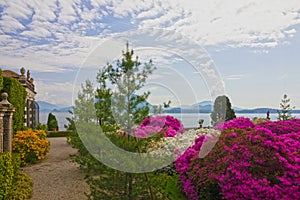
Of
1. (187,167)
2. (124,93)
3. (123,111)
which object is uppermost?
(124,93)

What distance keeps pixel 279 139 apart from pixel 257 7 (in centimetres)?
426

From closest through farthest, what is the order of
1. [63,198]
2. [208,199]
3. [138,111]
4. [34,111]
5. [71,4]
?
[138,111]
[208,199]
[63,198]
[71,4]
[34,111]

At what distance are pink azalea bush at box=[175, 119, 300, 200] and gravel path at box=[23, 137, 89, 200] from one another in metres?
2.22

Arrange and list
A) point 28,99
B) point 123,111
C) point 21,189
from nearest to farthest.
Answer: point 123,111
point 21,189
point 28,99

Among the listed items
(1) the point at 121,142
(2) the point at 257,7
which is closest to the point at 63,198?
(1) the point at 121,142

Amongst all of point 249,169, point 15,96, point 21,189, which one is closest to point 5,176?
point 21,189

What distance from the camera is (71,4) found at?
592cm

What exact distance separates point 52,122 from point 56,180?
13439 mm

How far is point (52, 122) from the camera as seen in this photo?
1886 cm

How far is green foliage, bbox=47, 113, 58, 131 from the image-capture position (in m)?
18.6

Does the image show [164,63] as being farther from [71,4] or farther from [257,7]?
[257,7]

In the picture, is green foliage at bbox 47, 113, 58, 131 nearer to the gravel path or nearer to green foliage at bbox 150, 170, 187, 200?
the gravel path

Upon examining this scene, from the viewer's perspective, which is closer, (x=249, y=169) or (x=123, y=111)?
(x=123, y=111)

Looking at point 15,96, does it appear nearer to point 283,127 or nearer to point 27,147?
point 27,147
